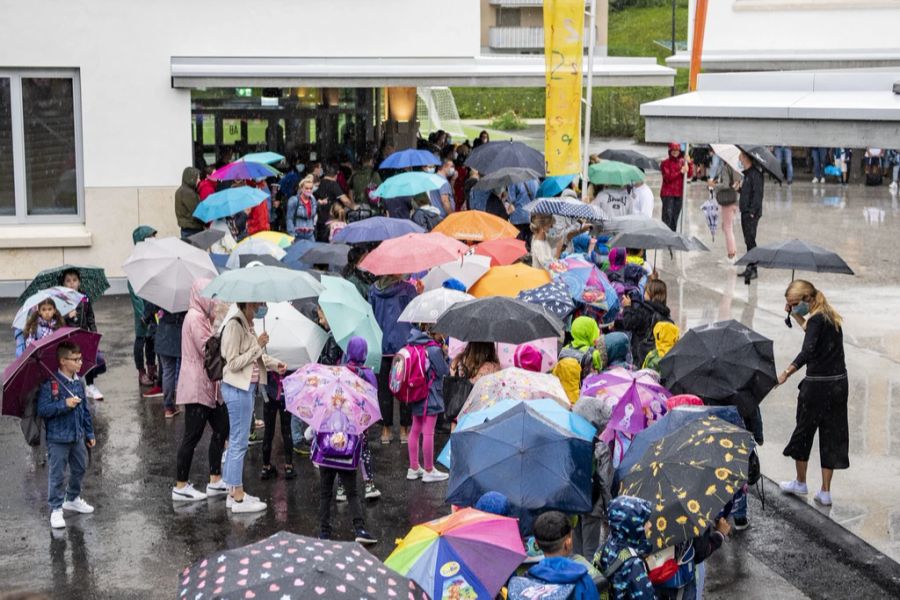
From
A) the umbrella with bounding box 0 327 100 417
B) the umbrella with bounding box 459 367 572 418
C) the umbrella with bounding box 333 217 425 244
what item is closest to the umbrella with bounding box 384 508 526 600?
the umbrella with bounding box 459 367 572 418

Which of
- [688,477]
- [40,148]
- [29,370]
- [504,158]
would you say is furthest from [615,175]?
[688,477]

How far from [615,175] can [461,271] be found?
645 centimetres

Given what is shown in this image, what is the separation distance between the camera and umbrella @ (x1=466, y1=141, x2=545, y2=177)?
18.5 meters

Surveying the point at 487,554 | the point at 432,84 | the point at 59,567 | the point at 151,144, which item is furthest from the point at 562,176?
the point at 487,554

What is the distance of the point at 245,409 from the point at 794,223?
17655mm

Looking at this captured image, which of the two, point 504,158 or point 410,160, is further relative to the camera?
point 504,158

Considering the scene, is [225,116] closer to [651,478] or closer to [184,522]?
[184,522]

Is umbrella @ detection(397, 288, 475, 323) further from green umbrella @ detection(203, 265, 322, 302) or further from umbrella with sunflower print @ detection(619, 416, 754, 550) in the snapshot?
umbrella with sunflower print @ detection(619, 416, 754, 550)

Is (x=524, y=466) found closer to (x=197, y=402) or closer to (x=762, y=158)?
(x=197, y=402)

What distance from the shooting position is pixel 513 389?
314 inches

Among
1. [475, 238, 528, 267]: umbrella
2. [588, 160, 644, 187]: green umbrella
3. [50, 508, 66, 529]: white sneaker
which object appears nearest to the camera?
[50, 508, 66, 529]: white sneaker

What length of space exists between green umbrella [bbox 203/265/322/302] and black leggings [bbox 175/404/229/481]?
3.34ft

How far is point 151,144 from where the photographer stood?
18.3 metres

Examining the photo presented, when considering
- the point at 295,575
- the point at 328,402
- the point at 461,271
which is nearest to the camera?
the point at 295,575
